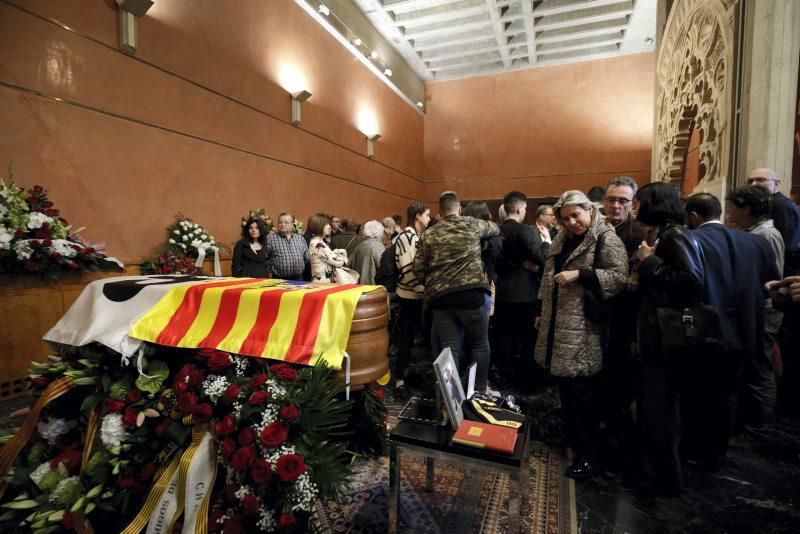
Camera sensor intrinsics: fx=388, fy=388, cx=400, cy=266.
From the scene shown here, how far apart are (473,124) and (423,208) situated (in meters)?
7.93

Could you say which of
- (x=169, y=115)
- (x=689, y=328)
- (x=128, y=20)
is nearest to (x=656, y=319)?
(x=689, y=328)

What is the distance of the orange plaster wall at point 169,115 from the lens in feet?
9.92

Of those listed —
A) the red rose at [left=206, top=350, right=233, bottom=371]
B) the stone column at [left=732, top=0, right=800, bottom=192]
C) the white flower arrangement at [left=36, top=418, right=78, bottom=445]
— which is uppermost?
the stone column at [left=732, top=0, right=800, bottom=192]

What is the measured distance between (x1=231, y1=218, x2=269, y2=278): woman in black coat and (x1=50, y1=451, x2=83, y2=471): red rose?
245 centimetres

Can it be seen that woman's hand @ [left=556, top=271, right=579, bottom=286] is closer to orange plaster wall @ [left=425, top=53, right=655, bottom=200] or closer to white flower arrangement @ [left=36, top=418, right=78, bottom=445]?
white flower arrangement @ [left=36, top=418, right=78, bottom=445]

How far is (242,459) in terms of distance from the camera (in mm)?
1311

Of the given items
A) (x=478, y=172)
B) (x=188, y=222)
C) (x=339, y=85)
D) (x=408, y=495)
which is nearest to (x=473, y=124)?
(x=478, y=172)

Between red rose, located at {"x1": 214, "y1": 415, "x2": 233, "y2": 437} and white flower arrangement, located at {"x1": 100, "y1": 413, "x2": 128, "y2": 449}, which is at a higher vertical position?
red rose, located at {"x1": 214, "y1": 415, "x2": 233, "y2": 437}

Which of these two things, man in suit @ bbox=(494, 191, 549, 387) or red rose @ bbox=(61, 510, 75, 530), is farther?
man in suit @ bbox=(494, 191, 549, 387)

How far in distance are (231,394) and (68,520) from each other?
762mm

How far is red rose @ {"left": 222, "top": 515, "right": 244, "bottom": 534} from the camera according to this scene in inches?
51.0

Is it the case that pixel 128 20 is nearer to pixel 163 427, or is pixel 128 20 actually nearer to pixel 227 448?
pixel 163 427

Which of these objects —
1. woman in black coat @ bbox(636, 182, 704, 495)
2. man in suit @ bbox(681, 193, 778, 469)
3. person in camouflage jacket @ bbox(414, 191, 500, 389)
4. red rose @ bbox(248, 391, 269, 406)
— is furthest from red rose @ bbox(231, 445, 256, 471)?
man in suit @ bbox(681, 193, 778, 469)

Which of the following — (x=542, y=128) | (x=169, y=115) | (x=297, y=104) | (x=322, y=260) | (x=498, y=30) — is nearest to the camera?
(x=322, y=260)
